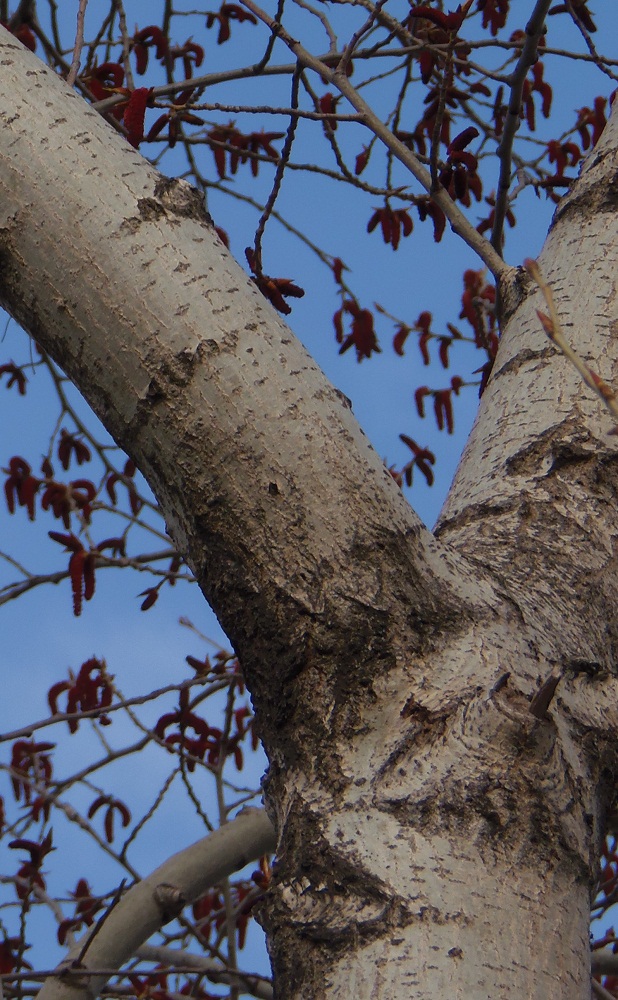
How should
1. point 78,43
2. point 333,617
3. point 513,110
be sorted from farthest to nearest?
point 513,110 < point 78,43 < point 333,617

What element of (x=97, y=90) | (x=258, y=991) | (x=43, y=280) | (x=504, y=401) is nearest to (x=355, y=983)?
(x=43, y=280)

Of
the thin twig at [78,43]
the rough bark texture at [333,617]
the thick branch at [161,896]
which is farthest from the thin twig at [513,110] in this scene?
the thick branch at [161,896]

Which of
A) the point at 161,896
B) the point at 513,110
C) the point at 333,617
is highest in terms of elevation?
the point at 513,110

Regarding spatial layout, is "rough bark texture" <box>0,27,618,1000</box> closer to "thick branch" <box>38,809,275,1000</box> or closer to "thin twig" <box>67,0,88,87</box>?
"thin twig" <box>67,0,88,87</box>

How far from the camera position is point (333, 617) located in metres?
0.91

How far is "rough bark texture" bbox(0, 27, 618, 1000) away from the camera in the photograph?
0.81m

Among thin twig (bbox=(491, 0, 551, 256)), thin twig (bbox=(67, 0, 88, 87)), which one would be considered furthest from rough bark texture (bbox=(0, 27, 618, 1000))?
thin twig (bbox=(491, 0, 551, 256))

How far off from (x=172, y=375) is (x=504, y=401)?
64 cm

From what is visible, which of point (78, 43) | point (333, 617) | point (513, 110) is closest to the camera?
point (333, 617)

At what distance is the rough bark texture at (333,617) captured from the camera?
31.9 inches

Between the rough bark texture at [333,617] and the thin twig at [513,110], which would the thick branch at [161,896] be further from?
the thin twig at [513,110]

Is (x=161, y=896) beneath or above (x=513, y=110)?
beneath

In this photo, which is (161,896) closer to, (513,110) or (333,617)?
(333,617)

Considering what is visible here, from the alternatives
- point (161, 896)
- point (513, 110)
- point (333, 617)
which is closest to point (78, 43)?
point (513, 110)
